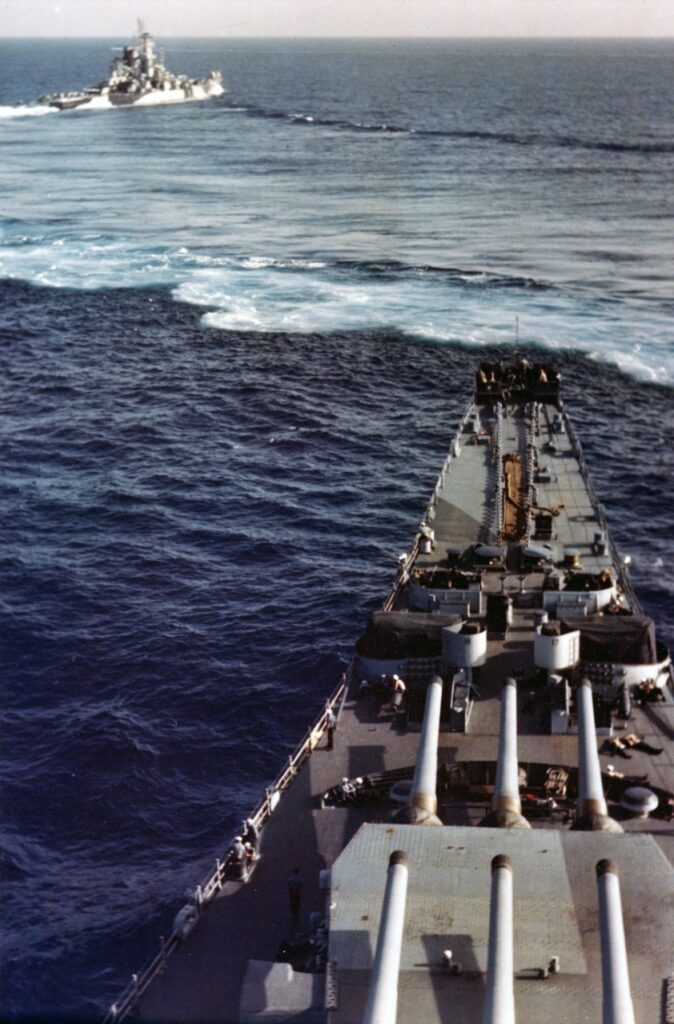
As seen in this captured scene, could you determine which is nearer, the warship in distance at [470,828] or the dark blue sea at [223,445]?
the warship in distance at [470,828]

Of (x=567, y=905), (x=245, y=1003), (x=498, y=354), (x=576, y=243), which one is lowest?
(x=245, y=1003)

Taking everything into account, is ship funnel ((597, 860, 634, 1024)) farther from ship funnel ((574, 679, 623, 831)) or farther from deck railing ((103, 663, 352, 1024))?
deck railing ((103, 663, 352, 1024))

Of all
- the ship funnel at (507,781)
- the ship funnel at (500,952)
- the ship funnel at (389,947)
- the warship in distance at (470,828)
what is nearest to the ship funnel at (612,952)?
the warship in distance at (470,828)

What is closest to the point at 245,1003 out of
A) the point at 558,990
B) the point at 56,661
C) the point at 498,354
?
the point at 558,990

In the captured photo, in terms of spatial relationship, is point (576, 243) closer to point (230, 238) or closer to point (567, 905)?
point (230, 238)

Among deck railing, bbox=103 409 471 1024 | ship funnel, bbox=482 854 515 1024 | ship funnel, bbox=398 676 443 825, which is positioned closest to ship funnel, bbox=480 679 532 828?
ship funnel, bbox=398 676 443 825

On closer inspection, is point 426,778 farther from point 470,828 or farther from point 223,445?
point 223,445

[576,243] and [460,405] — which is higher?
[576,243]

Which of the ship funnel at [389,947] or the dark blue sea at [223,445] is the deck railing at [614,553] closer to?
the dark blue sea at [223,445]
